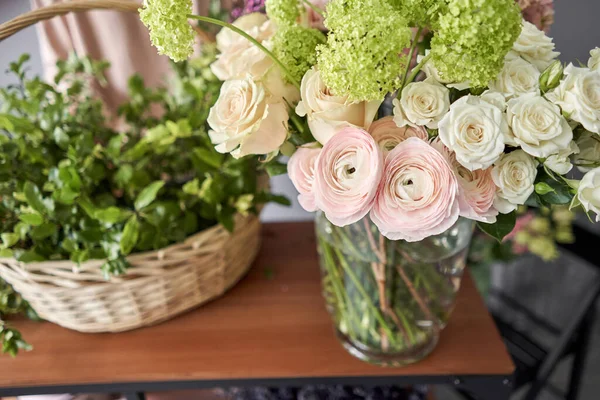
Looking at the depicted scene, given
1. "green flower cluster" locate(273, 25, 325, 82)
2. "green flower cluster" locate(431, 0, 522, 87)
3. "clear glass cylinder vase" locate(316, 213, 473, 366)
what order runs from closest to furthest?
1. "green flower cluster" locate(431, 0, 522, 87)
2. "green flower cluster" locate(273, 25, 325, 82)
3. "clear glass cylinder vase" locate(316, 213, 473, 366)

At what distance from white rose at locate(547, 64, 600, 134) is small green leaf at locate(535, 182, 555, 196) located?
0.20 ft

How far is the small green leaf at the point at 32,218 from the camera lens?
2.04ft

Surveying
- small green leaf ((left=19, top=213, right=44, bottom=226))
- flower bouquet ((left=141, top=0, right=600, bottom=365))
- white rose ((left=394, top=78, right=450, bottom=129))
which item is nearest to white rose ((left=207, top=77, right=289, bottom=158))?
flower bouquet ((left=141, top=0, right=600, bottom=365))

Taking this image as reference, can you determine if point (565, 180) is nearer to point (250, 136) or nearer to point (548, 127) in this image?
point (548, 127)

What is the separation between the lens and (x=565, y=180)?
0.43 m

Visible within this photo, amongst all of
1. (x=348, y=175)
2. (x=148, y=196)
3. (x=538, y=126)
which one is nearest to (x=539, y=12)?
(x=538, y=126)

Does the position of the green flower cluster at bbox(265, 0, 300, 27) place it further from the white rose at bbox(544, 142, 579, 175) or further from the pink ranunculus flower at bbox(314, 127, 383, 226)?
the white rose at bbox(544, 142, 579, 175)

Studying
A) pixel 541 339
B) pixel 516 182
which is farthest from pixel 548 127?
pixel 541 339

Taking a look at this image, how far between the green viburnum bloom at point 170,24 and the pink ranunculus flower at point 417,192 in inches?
8.5

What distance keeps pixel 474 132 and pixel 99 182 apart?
0.60 meters

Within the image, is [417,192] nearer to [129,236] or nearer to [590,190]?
[590,190]

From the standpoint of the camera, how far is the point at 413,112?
417 mm

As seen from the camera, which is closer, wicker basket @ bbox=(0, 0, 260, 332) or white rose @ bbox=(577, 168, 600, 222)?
white rose @ bbox=(577, 168, 600, 222)

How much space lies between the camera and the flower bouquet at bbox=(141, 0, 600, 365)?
0.38 m
